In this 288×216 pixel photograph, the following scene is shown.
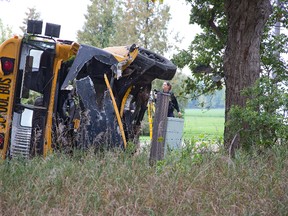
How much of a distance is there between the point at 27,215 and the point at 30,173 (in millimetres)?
1377

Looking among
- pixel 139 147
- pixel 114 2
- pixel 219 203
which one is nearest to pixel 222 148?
pixel 139 147

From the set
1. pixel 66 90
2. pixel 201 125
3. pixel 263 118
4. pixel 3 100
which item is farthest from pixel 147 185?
pixel 201 125

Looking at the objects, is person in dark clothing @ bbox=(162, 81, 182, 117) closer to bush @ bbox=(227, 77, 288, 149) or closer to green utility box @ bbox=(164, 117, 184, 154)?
bush @ bbox=(227, 77, 288, 149)

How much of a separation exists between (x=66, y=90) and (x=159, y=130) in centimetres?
266

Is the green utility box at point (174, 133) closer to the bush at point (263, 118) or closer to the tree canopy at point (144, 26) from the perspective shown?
the bush at point (263, 118)

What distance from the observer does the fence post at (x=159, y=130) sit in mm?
7355

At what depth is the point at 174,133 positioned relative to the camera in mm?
7508

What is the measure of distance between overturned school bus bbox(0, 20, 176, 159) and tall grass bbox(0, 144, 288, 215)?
114cm

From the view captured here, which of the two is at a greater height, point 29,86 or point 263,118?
point 29,86

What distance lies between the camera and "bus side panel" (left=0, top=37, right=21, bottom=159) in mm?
9375

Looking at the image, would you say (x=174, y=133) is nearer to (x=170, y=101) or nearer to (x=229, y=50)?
(x=229, y=50)

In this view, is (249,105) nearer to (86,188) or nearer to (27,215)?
(86,188)

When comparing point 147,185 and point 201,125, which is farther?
point 201,125

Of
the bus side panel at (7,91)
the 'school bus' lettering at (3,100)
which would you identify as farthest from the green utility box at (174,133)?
the 'school bus' lettering at (3,100)
